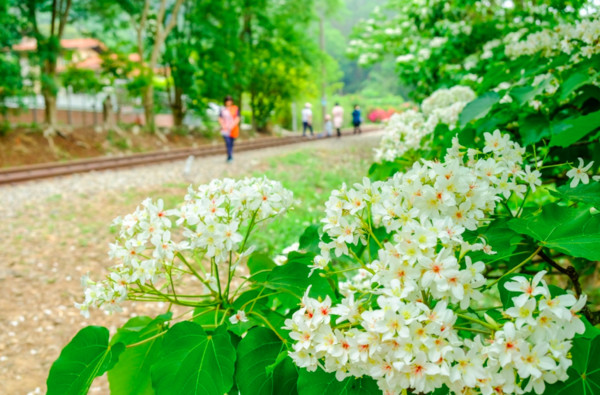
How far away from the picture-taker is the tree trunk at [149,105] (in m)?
16.2

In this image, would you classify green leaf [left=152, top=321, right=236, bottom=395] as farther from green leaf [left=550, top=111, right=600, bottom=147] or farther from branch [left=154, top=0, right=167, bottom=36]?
branch [left=154, top=0, right=167, bottom=36]

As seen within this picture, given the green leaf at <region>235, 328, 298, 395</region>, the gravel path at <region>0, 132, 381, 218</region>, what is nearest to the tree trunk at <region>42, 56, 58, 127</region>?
the gravel path at <region>0, 132, 381, 218</region>

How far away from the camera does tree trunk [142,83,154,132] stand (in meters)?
16.2

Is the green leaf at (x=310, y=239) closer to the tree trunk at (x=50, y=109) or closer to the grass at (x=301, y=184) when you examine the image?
the grass at (x=301, y=184)

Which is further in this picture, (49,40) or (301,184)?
(49,40)

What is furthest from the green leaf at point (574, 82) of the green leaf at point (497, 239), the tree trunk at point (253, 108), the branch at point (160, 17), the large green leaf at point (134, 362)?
the tree trunk at point (253, 108)

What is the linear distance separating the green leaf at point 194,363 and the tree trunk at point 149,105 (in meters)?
16.3

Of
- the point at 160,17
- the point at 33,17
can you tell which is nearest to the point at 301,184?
the point at 33,17

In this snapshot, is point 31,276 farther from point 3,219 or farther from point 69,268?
point 3,219

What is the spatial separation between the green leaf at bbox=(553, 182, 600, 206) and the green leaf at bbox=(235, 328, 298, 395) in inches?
27.7

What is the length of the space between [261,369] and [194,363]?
128 millimetres

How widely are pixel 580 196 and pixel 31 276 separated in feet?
16.5

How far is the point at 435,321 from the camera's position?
2.35 feet

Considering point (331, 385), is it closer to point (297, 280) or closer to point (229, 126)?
point (297, 280)
